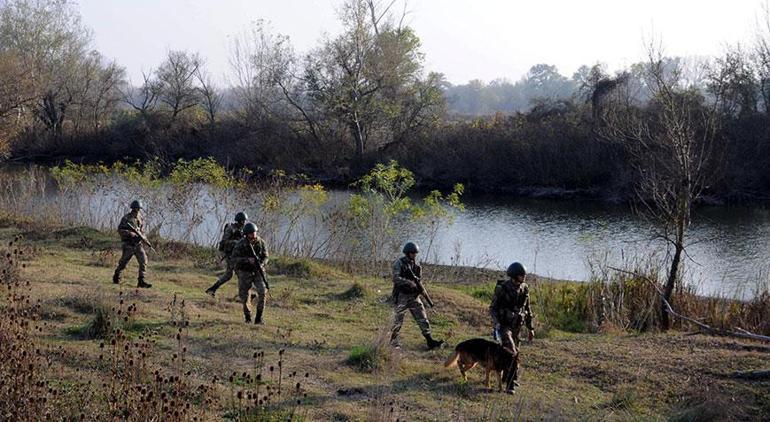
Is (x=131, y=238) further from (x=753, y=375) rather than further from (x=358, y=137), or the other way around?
(x=358, y=137)

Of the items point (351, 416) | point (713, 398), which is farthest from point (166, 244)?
point (713, 398)

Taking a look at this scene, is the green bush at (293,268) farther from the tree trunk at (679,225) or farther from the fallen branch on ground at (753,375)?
the fallen branch on ground at (753,375)

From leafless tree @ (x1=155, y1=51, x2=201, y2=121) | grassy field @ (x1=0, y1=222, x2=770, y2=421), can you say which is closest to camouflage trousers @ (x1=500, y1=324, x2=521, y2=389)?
grassy field @ (x1=0, y1=222, x2=770, y2=421)

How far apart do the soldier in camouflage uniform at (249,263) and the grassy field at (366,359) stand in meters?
0.47

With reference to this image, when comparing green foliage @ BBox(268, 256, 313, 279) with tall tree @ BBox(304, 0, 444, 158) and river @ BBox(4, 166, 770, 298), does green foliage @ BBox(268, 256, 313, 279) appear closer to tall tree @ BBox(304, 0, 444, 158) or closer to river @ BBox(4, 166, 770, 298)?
river @ BBox(4, 166, 770, 298)

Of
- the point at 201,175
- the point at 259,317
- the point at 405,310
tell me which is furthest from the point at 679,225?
the point at 201,175

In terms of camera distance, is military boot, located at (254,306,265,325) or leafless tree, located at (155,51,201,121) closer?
military boot, located at (254,306,265,325)

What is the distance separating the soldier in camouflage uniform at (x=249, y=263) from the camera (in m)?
11.7

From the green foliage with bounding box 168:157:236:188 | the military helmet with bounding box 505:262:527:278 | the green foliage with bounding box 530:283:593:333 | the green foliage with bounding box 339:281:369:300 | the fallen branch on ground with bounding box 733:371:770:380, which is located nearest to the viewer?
the military helmet with bounding box 505:262:527:278

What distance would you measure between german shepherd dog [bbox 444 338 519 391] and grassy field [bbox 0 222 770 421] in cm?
31

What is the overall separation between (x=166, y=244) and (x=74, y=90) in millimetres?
48338

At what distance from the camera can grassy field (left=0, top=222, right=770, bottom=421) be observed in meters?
8.20

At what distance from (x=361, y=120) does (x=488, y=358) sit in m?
45.0

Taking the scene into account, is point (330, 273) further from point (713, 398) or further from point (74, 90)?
point (74, 90)
